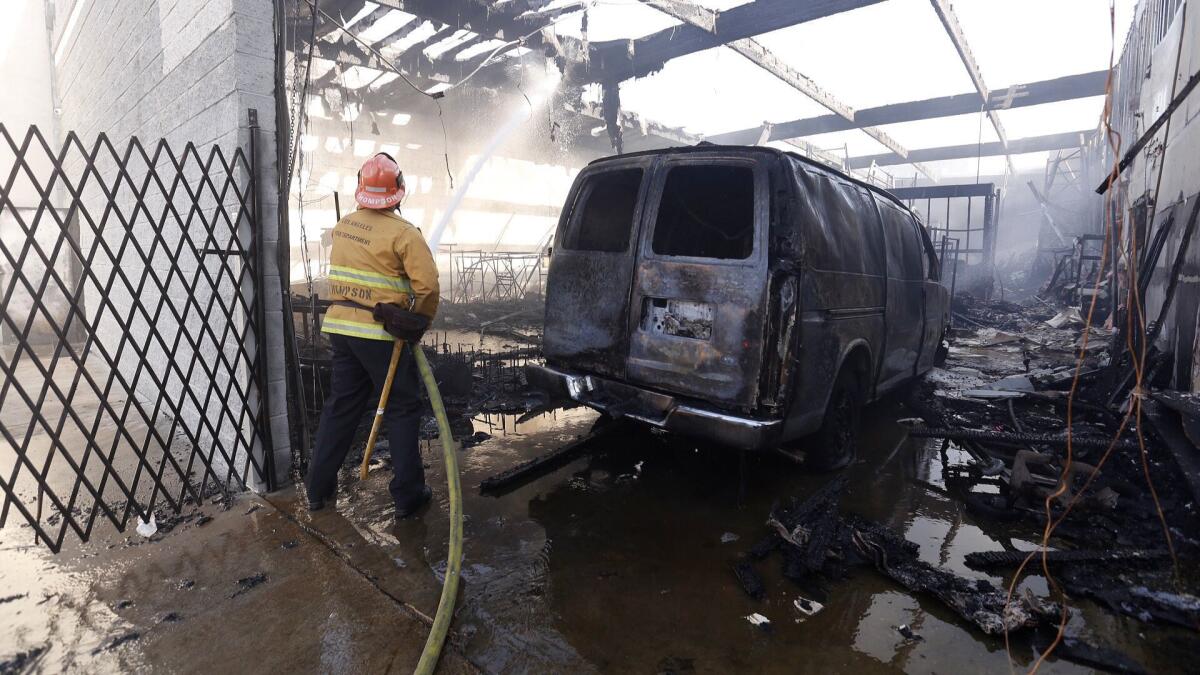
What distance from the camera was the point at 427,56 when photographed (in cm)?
1222

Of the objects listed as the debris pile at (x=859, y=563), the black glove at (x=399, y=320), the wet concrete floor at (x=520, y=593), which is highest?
the black glove at (x=399, y=320)

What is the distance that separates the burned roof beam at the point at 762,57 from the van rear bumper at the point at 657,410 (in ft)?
23.1

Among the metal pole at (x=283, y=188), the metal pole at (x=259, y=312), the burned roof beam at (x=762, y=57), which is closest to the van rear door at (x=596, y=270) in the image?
the metal pole at (x=283, y=188)

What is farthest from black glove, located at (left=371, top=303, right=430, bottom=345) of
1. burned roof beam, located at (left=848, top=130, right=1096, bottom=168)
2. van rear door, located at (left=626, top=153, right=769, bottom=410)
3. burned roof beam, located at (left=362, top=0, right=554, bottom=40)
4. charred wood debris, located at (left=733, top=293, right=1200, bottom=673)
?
burned roof beam, located at (left=848, top=130, right=1096, bottom=168)

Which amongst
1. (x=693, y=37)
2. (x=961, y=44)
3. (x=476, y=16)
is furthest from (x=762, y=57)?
(x=476, y=16)

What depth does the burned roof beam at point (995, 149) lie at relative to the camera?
20.5 meters

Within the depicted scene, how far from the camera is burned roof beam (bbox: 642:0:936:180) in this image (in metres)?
8.87

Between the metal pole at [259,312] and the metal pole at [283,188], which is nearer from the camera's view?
the metal pole at [259,312]

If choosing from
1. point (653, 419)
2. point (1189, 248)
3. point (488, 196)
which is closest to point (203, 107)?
point (653, 419)

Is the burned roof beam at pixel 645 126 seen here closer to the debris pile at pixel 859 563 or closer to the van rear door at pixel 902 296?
the van rear door at pixel 902 296

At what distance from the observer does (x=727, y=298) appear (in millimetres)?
3285

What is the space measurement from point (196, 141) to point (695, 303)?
3.57 meters

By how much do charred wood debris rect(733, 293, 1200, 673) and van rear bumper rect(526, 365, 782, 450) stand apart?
557 millimetres

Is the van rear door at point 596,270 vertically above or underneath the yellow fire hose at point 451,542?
above
